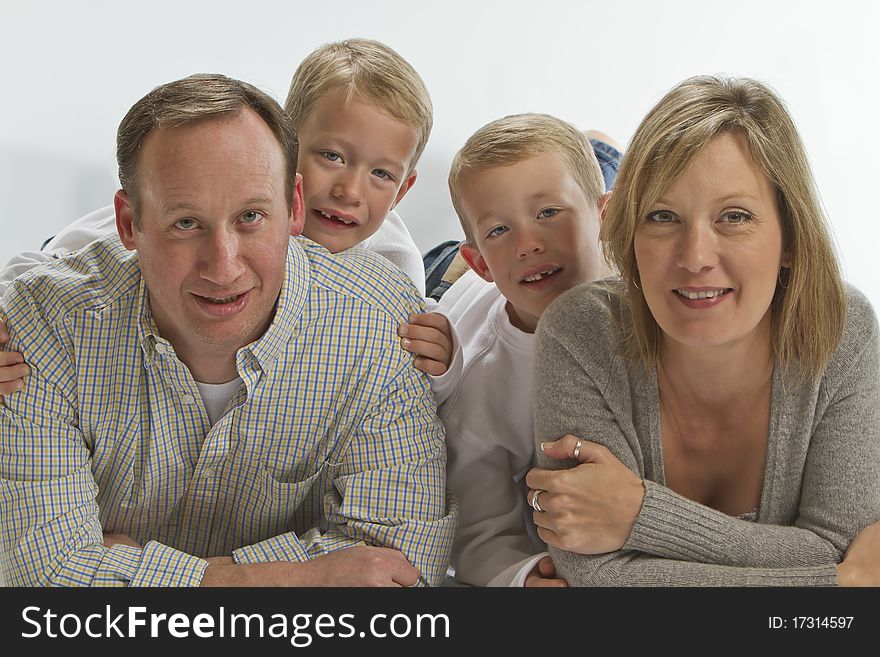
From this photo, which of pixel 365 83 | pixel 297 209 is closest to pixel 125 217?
pixel 297 209

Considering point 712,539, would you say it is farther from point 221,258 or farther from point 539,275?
point 221,258

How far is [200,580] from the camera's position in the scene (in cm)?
169

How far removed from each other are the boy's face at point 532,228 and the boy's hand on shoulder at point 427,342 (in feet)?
0.68

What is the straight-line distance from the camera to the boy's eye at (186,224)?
1.70 metres

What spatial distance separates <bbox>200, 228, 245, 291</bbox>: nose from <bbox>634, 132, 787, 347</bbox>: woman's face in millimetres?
670

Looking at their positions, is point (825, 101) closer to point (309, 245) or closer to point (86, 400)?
point (309, 245)

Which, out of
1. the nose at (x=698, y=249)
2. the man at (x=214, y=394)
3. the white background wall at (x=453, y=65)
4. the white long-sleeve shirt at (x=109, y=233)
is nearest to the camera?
the nose at (x=698, y=249)

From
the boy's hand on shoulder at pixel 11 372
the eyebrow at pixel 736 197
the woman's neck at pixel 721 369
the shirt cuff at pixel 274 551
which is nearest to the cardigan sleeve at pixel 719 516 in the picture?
the woman's neck at pixel 721 369

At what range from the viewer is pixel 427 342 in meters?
1.87

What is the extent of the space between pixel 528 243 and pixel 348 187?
44 cm

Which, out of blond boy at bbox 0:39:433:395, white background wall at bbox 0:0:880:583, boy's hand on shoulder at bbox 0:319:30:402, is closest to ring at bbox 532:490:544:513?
blond boy at bbox 0:39:433:395

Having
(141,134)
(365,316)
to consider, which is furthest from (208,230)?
(365,316)

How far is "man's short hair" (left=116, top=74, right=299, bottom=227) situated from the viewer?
5.60ft

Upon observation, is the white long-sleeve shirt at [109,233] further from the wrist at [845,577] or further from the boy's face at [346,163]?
the wrist at [845,577]
